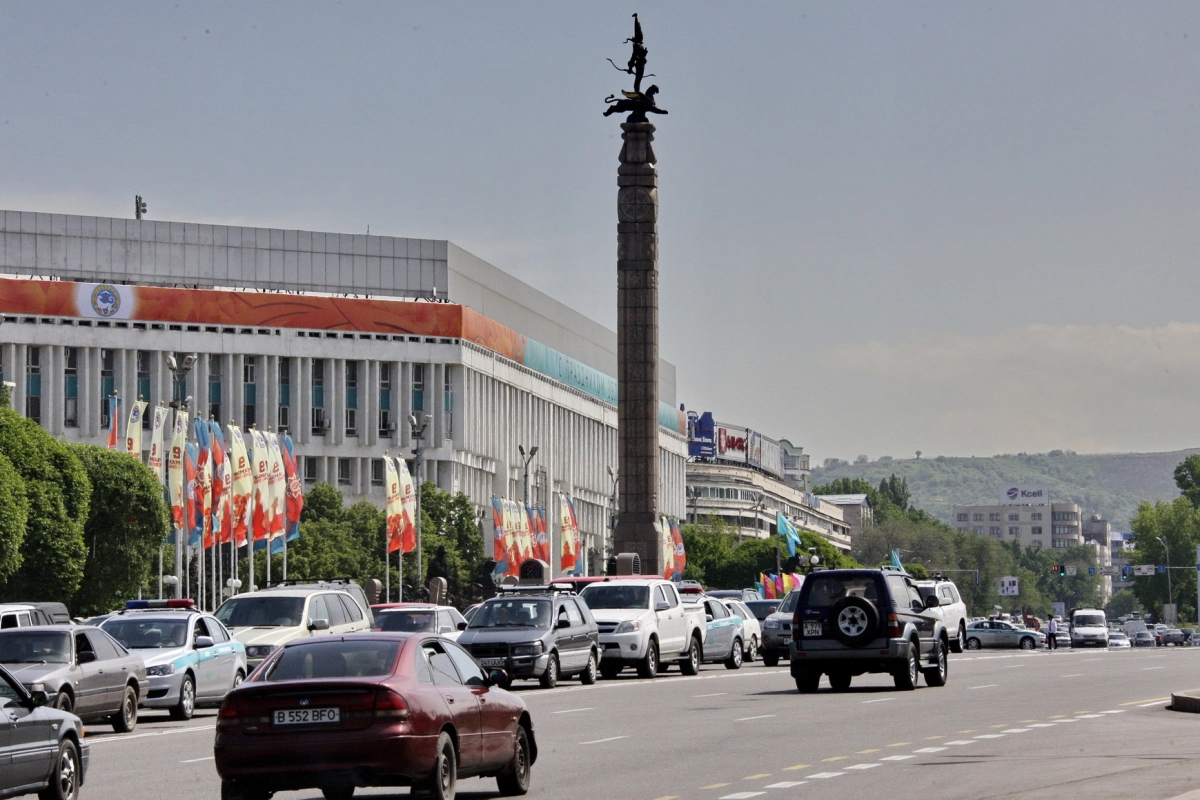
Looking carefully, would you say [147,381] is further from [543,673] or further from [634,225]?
[543,673]

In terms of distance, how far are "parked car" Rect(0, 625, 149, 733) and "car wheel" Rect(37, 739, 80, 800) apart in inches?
260

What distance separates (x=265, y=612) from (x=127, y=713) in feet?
21.4

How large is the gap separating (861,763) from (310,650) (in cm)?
607

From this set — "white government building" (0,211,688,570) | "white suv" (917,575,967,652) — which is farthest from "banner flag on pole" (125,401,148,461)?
"white government building" (0,211,688,570)

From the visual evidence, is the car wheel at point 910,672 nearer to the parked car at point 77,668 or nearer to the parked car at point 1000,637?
the parked car at point 77,668

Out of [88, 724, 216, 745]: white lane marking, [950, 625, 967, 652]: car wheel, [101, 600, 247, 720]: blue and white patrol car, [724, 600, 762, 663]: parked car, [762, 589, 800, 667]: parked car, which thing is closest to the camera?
[88, 724, 216, 745]: white lane marking

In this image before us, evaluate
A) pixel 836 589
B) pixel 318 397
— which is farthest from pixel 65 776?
pixel 318 397

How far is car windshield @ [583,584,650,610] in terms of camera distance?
127 ft

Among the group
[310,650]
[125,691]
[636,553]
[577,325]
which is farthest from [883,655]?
[577,325]

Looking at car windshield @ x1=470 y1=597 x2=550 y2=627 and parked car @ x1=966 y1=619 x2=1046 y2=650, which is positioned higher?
car windshield @ x1=470 y1=597 x2=550 y2=627

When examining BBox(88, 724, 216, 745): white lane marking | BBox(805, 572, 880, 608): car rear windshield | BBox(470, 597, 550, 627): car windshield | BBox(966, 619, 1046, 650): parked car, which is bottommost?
BBox(966, 619, 1046, 650): parked car

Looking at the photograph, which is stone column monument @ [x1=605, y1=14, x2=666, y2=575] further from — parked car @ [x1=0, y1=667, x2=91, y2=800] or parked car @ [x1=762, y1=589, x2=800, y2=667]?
parked car @ [x1=0, y1=667, x2=91, y2=800]

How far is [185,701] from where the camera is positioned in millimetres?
27906

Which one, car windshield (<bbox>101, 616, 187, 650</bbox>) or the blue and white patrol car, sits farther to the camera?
car windshield (<bbox>101, 616, 187, 650</bbox>)
